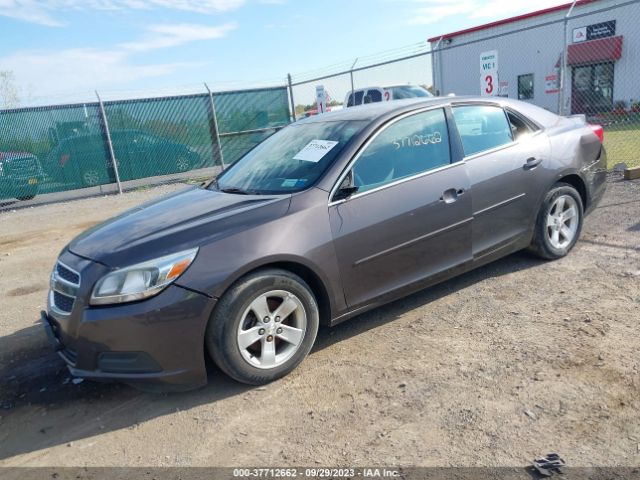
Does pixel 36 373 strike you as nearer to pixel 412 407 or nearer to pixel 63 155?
pixel 412 407

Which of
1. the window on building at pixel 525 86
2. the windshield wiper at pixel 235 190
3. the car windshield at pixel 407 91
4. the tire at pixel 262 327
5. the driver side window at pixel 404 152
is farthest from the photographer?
the window on building at pixel 525 86

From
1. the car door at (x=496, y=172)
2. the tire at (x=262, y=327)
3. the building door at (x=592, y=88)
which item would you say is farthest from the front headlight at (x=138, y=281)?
the building door at (x=592, y=88)

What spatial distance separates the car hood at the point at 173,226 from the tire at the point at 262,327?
368mm

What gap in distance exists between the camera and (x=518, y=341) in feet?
11.3

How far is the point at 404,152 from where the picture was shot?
12.6ft

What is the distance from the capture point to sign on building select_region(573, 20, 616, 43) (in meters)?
21.3

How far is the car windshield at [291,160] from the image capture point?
3.66 meters

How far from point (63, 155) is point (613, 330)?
12.7 meters

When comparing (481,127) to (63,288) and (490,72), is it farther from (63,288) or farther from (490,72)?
(490,72)

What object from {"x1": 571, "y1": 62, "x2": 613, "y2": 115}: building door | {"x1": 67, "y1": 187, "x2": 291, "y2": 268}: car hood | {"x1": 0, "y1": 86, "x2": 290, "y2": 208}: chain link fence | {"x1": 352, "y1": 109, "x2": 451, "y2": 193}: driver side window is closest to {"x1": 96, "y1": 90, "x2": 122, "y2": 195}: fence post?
{"x1": 0, "y1": 86, "x2": 290, "y2": 208}: chain link fence

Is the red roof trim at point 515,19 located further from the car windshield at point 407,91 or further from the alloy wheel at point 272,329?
the alloy wheel at point 272,329

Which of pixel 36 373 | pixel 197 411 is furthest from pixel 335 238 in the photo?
pixel 36 373

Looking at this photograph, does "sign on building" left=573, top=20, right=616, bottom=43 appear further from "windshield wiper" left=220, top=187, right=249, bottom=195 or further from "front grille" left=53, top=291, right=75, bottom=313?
"front grille" left=53, top=291, right=75, bottom=313

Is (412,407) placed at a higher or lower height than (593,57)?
lower
